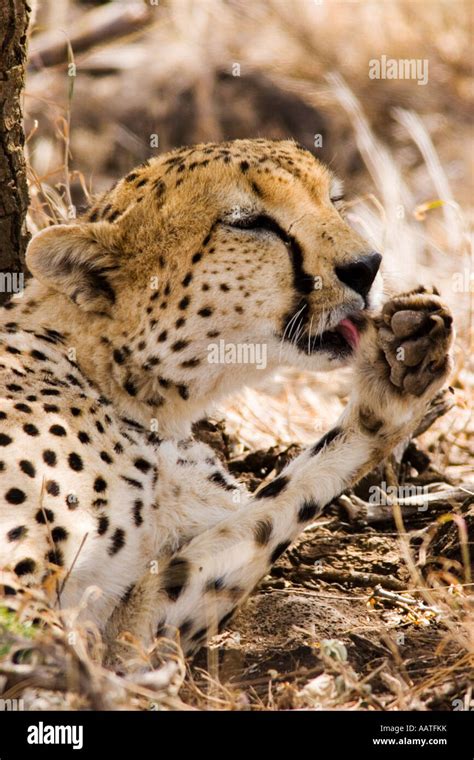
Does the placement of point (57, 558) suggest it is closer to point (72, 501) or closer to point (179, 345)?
point (72, 501)

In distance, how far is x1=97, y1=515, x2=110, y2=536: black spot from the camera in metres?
2.77

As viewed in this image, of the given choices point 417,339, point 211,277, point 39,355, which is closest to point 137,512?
point 39,355

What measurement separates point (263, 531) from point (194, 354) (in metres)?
0.53

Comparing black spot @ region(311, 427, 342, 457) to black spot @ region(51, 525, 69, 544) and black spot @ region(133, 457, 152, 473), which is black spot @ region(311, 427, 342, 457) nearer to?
black spot @ region(133, 457, 152, 473)

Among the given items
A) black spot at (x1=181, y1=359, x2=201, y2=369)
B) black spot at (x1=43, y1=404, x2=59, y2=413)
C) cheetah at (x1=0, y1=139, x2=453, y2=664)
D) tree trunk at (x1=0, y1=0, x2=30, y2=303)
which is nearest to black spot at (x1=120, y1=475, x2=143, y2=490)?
cheetah at (x1=0, y1=139, x2=453, y2=664)

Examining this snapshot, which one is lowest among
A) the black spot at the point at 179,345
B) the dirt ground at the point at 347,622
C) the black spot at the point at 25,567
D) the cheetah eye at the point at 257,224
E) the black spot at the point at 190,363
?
A: the dirt ground at the point at 347,622

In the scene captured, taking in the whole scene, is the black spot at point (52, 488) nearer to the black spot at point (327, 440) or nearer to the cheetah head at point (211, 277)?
the cheetah head at point (211, 277)

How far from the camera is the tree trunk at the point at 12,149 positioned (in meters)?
3.45

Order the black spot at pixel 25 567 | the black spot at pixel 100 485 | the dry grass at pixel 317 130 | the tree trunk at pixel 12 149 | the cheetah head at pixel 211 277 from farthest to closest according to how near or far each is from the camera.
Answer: the dry grass at pixel 317 130, the tree trunk at pixel 12 149, the cheetah head at pixel 211 277, the black spot at pixel 100 485, the black spot at pixel 25 567

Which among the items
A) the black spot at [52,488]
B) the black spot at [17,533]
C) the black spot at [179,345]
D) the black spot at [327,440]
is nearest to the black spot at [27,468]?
the black spot at [52,488]

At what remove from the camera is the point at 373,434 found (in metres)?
3.07

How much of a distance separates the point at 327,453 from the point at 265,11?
21.0 ft

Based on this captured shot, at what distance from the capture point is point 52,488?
2717 millimetres

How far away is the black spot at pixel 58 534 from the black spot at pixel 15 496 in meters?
0.11
